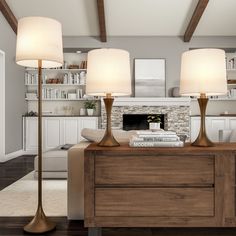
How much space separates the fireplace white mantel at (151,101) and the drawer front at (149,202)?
5.30m

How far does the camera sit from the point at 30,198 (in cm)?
340

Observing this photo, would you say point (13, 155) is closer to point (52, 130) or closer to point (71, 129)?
point (52, 130)

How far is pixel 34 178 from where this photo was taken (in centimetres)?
446

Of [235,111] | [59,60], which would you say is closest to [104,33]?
[235,111]

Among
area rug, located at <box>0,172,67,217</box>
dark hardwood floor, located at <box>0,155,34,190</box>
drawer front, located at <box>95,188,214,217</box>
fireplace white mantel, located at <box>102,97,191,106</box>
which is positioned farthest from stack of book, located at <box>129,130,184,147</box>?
fireplace white mantel, located at <box>102,97,191,106</box>

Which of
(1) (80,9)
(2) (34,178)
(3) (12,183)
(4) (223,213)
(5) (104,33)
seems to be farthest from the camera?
(5) (104,33)

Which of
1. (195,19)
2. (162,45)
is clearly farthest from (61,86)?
(195,19)

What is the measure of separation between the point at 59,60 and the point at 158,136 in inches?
39.5

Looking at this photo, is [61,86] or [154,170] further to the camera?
[61,86]

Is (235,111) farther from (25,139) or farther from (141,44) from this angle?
(25,139)

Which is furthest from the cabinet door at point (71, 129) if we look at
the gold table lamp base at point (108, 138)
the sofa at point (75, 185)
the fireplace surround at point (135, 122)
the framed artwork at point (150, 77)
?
the gold table lamp base at point (108, 138)

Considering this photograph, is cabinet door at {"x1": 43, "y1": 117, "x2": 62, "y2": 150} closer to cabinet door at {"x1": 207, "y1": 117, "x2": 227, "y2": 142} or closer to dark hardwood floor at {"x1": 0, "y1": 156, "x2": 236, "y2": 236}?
cabinet door at {"x1": 207, "y1": 117, "x2": 227, "y2": 142}

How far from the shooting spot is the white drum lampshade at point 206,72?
6.82 ft

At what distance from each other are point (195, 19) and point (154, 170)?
5.41 metres
